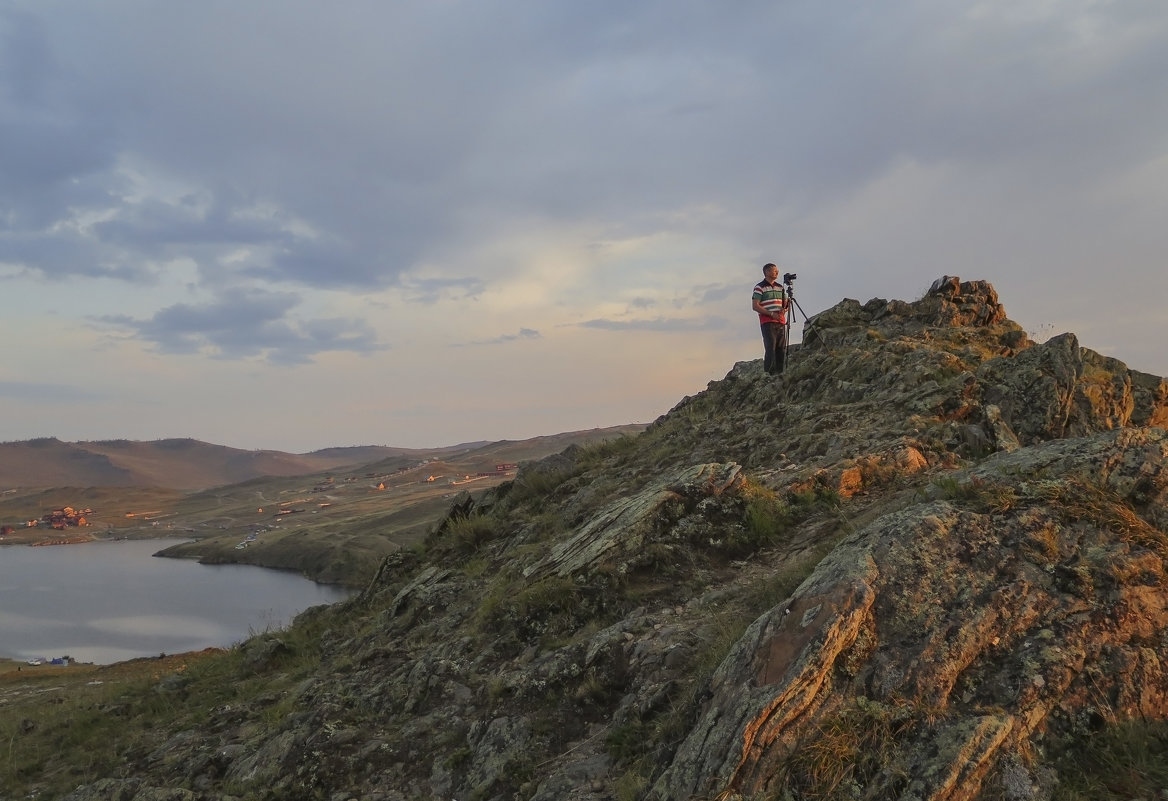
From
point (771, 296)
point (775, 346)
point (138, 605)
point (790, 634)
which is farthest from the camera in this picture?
point (138, 605)

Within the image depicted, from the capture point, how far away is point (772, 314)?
19250mm

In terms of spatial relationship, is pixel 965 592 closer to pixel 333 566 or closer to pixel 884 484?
pixel 884 484

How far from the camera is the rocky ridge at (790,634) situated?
16.0 feet

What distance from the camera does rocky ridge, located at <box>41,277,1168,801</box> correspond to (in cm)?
488

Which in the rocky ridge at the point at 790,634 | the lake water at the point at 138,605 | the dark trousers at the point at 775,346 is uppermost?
the dark trousers at the point at 775,346

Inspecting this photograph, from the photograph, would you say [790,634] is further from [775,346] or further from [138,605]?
[138,605]

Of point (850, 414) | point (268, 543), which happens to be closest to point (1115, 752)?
point (850, 414)

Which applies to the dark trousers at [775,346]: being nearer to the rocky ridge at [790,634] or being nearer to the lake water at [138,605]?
the rocky ridge at [790,634]

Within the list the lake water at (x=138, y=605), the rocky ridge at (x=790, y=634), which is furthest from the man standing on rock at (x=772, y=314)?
the lake water at (x=138, y=605)

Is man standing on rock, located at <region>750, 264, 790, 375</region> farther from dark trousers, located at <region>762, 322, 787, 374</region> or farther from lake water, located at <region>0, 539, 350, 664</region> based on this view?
lake water, located at <region>0, 539, 350, 664</region>

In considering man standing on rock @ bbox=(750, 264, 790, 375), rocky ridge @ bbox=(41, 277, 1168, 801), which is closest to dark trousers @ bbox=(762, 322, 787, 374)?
man standing on rock @ bbox=(750, 264, 790, 375)

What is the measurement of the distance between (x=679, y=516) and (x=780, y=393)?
32.2ft

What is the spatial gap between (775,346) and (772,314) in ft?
5.27

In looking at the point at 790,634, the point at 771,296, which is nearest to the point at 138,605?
the point at 771,296
